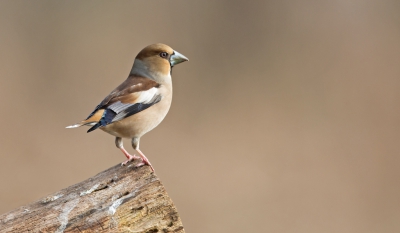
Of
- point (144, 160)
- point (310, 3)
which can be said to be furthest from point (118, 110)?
point (310, 3)

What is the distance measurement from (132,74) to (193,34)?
3963 millimetres

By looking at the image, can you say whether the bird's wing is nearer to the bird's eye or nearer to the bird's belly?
the bird's belly

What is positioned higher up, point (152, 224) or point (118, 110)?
point (118, 110)

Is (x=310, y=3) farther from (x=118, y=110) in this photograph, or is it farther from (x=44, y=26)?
(x=118, y=110)

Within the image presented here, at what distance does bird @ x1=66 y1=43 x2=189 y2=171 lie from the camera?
2738mm

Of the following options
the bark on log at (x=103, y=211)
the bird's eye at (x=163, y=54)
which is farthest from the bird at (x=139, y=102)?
the bark on log at (x=103, y=211)

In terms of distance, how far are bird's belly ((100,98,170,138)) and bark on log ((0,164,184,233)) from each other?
0.63 m

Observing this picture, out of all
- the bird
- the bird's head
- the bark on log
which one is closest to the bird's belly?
the bird

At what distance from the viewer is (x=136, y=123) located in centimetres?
284

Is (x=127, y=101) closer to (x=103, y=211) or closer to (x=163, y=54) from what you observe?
(x=163, y=54)

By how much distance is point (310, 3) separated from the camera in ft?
25.4

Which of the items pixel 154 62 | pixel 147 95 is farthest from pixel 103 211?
pixel 154 62

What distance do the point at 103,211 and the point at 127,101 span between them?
0.95 m

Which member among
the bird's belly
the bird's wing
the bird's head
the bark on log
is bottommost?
the bark on log
